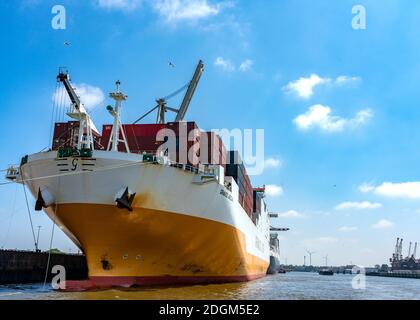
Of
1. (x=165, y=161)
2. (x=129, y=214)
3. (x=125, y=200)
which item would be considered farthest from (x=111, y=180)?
(x=165, y=161)

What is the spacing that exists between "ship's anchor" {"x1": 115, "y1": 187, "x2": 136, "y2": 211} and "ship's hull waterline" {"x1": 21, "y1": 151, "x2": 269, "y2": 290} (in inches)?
21.2

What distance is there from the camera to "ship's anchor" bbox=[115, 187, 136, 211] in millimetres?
20734

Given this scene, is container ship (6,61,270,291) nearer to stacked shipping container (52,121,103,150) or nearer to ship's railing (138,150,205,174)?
ship's railing (138,150,205,174)

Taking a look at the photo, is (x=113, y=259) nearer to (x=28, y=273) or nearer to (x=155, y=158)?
(x=155, y=158)

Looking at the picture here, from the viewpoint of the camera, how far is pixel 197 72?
34594 millimetres

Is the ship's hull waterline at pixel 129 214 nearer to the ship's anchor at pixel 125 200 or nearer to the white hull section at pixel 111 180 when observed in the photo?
the white hull section at pixel 111 180

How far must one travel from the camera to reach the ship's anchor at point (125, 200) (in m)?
20.7

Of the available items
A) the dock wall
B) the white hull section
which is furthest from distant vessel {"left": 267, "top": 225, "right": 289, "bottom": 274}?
the white hull section

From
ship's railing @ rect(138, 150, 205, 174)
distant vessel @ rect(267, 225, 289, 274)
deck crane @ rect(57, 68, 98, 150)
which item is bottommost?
distant vessel @ rect(267, 225, 289, 274)

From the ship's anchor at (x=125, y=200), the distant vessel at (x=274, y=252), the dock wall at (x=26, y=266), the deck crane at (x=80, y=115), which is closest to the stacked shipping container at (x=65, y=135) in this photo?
the deck crane at (x=80, y=115)

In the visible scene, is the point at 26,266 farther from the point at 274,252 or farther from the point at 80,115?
the point at 274,252

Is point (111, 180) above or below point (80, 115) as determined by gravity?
below

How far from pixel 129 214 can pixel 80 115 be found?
7.14 m

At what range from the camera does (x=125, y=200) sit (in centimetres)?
2091
